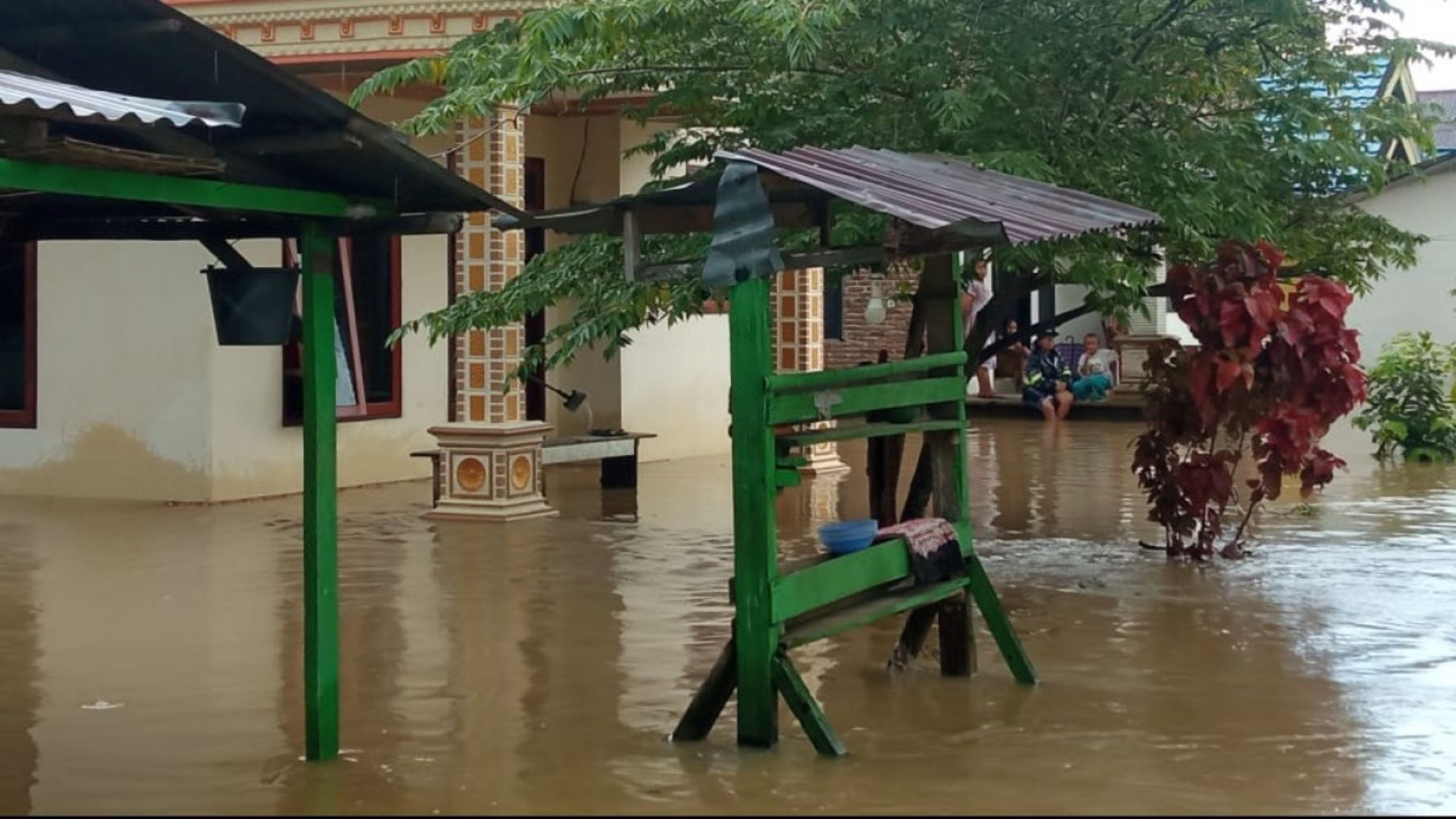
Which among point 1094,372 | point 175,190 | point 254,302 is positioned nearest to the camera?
point 175,190

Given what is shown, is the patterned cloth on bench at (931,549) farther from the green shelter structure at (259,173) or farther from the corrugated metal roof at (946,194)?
the green shelter structure at (259,173)

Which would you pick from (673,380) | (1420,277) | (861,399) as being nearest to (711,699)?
(861,399)

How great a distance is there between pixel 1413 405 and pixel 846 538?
13667 millimetres

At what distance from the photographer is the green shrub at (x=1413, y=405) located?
19.7 m

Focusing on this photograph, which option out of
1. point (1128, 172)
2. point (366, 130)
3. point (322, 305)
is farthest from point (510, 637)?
point (1128, 172)

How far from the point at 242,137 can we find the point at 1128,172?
212 inches

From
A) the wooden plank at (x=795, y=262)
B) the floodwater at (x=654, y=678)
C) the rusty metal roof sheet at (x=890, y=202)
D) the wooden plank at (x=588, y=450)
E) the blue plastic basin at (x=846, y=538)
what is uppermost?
the rusty metal roof sheet at (x=890, y=202)

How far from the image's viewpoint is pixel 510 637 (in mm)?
9633

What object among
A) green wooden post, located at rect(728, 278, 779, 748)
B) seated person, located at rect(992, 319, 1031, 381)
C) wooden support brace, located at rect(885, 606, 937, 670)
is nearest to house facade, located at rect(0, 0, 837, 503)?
wooden support brace, located at rect(885, 606, 937, 670)

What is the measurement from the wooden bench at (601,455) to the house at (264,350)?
46 cm

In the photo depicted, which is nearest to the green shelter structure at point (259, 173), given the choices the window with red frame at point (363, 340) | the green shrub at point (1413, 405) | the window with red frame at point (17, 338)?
the window with red frame at point (363, 340)

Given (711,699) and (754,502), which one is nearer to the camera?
(754,502)

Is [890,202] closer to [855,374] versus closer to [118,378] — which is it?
[855,374]

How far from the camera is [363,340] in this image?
16.8 metres
